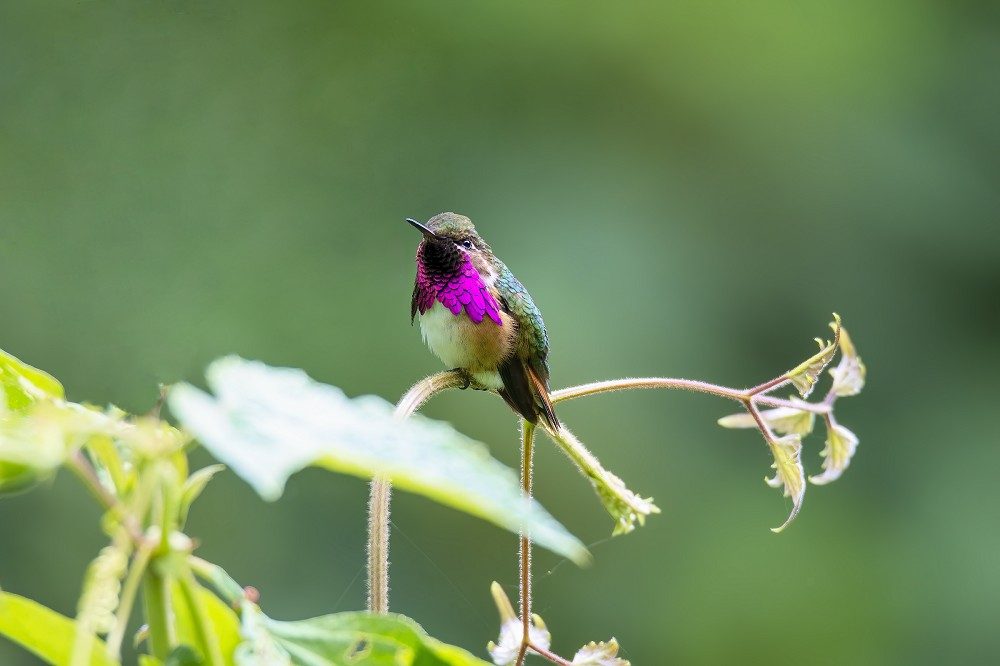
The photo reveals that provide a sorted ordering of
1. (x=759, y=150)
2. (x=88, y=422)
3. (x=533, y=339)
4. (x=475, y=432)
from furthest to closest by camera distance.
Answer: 1. (x=759, y=150)
2. (x=475, y=432)
3. (x=533, y=339)
4. (x=88, y=422)

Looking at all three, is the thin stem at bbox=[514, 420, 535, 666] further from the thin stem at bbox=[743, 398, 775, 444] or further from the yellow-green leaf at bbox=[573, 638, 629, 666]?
the thin stem at bbox=[743, 398, 775, 444]

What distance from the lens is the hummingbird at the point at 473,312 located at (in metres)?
1.43

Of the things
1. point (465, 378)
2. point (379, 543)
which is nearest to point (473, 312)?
point (465, 378)

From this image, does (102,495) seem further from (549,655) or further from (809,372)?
(809,372)

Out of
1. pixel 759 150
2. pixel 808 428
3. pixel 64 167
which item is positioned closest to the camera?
pixel 808 428

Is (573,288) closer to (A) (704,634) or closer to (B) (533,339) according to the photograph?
(A) (704,634)

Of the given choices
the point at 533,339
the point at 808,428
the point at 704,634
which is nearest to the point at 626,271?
the point at 704,634

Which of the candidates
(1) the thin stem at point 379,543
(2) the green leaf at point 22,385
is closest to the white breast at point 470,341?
(1) the thin stem at point 379,543

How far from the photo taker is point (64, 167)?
5.79m

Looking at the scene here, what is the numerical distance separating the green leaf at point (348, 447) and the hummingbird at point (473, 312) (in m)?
0.88

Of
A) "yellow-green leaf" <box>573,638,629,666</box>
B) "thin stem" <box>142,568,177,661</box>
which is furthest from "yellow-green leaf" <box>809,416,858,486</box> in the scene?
"thin stem" <box>142,568,177,661</box>

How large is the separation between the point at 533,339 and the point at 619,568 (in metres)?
3.66

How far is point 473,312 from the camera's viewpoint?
154cm

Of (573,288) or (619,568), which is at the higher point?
(573,288)
